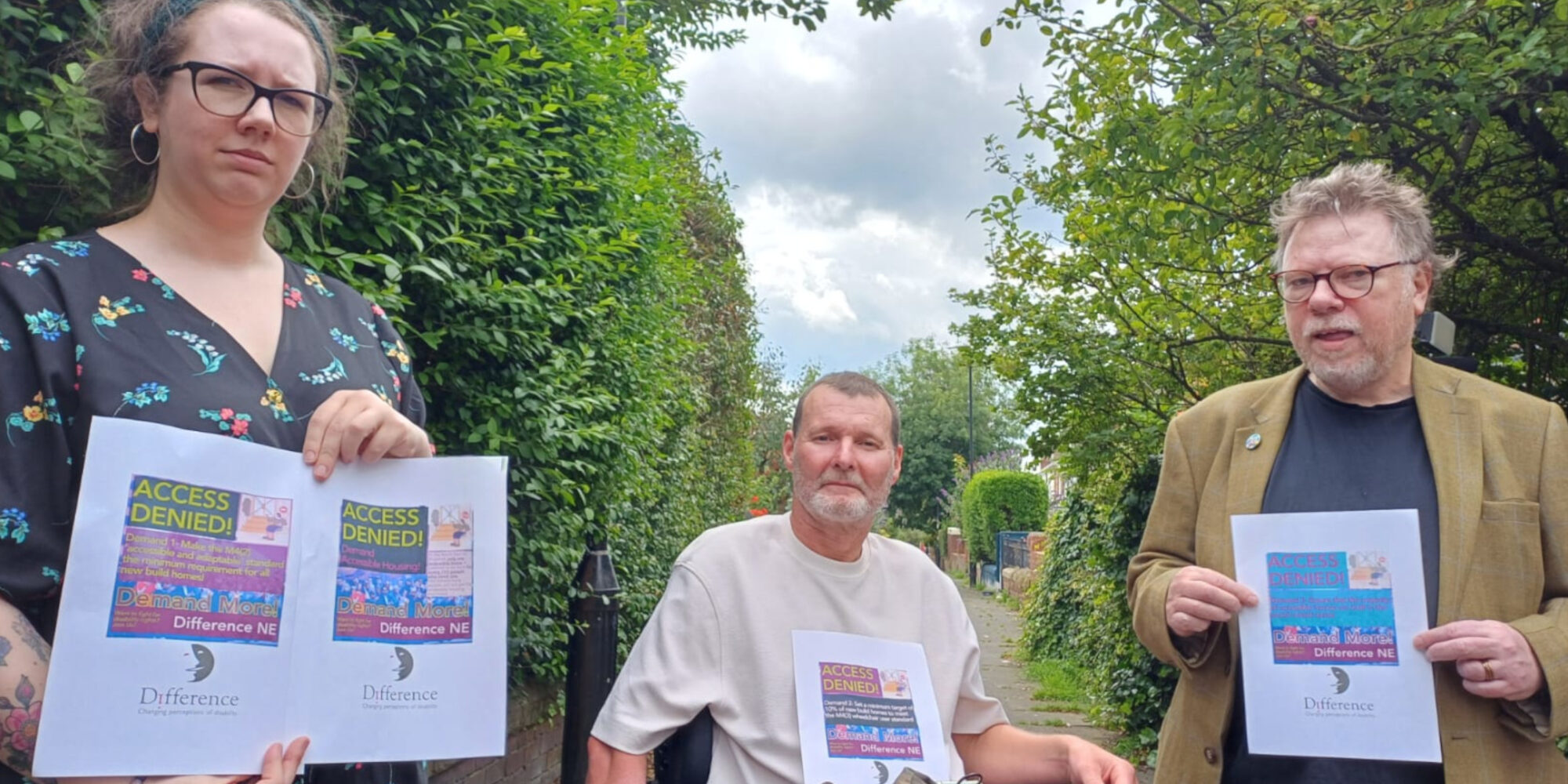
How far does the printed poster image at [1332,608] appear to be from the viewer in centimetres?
201

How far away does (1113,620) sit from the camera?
7.03m

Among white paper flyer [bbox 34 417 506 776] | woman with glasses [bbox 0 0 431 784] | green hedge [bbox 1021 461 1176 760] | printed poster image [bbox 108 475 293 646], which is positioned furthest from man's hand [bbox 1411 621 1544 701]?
green hedge [bbox 1021 461 1176 760]

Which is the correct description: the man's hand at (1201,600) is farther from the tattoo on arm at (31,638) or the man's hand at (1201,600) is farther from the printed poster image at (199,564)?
the tattoo on arm at (31,638)

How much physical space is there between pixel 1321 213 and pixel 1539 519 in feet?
2.40

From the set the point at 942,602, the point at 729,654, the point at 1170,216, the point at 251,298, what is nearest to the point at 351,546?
the point at 251,298

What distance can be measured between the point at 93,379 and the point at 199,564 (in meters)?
0.27

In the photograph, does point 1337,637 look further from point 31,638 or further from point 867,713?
point 31,638

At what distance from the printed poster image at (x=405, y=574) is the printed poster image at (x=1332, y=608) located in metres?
1.51

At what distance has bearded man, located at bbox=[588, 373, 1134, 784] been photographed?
2.19 metres

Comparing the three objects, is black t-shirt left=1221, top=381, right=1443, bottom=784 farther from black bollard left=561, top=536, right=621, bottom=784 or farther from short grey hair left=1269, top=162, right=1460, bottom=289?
black bollard left=561, top=536, right=621, bottom=784

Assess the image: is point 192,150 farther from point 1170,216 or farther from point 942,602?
point 1170,216

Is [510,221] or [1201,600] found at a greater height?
[510,221]

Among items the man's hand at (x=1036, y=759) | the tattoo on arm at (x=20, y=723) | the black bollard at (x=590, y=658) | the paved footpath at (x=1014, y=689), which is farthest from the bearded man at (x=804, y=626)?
the paved footpath at (x=1014, y=689)

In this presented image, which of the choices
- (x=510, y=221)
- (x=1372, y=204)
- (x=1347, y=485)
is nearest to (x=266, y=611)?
(x=1347, y=485)
